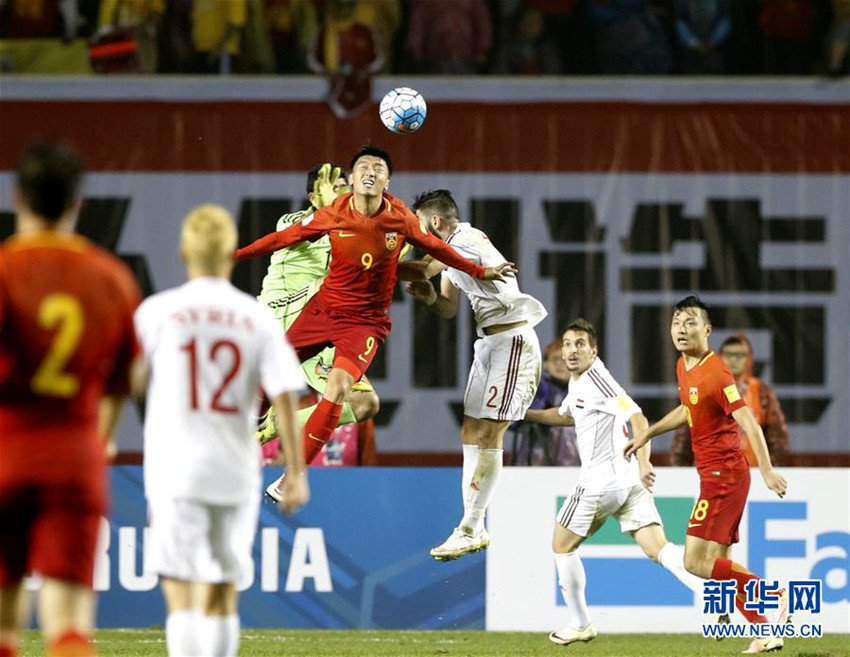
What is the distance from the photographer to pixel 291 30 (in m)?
13.6

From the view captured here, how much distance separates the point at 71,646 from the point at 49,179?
133cm

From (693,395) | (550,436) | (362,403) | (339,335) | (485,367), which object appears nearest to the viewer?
(693,395)

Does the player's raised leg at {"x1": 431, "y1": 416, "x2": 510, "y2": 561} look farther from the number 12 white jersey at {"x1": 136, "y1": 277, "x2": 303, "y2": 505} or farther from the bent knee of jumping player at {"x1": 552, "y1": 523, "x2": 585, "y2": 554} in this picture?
the number 12 white jersey at {"x1": 136, "y1": 277, "x2": 303, "y2": 505}

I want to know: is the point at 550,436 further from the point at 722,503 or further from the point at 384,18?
the point at 384,18

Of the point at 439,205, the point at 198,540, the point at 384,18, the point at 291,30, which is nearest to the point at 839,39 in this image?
the point at 384,18

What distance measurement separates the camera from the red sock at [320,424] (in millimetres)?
9234

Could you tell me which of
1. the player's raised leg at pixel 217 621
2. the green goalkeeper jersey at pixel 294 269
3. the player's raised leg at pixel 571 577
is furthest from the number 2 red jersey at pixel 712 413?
the player's raised leg at pixel 217 621

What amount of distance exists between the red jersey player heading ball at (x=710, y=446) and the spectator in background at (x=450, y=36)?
4.76 m

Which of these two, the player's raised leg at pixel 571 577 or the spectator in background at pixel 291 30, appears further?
the spectator in background at pixel 291 30

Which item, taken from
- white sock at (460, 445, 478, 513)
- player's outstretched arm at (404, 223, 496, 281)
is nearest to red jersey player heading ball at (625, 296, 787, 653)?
white sock at (460, 445, 478, 513)

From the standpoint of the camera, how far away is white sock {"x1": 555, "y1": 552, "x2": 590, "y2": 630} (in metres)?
9.65

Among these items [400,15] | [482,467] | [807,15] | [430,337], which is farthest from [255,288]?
[807,15]

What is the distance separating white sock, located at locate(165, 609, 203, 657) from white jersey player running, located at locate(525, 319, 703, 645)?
15.3 ft

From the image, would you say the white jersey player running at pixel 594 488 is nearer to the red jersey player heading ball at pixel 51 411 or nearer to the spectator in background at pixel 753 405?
the spectator in background at pixel 753 405
